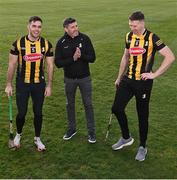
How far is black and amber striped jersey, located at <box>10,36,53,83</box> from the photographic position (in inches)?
292

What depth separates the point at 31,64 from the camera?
297 inches

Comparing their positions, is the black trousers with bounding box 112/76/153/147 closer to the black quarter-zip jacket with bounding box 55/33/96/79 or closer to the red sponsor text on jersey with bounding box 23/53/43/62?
the black quarter-zip jacket with bounding box 55/33/96/79

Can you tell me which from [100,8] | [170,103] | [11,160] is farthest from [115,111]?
[100,8]

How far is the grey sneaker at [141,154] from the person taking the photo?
7.78 m

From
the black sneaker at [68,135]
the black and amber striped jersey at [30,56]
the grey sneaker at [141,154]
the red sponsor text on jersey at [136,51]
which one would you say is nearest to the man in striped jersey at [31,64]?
the black and amber striped jersey at [30,56]

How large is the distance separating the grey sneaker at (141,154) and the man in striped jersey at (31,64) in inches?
79.9

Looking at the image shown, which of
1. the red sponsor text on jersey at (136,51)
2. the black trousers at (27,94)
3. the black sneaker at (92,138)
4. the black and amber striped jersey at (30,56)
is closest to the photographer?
the red sponsor text on jersey at (136,51)

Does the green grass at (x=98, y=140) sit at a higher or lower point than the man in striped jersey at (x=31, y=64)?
lower

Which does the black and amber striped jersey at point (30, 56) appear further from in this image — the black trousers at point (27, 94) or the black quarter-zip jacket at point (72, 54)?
the black quarter-zip jacket at point (72, 54)

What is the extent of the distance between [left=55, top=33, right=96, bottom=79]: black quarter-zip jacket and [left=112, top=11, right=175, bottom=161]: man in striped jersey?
0.74m

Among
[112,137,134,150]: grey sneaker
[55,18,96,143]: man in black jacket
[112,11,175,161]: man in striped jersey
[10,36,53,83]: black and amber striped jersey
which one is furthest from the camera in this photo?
[112,137,134,150]: grey sneaker

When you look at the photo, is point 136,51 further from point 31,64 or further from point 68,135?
point 68,135

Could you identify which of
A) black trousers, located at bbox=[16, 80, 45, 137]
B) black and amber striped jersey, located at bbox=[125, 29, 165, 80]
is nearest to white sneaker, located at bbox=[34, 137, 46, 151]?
black trousers, located at bbox=[16, 80, 45, 137]

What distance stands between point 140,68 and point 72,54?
1.38 meters
